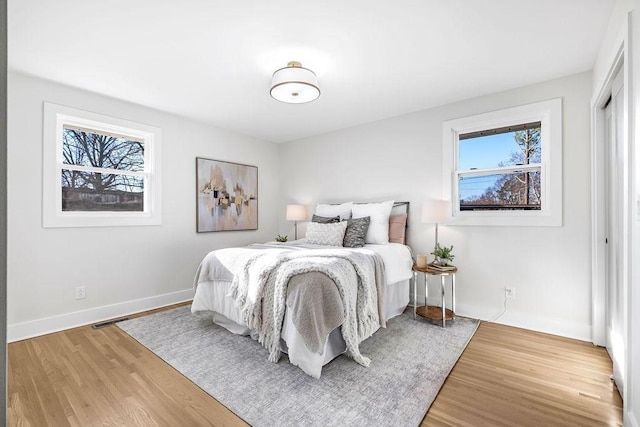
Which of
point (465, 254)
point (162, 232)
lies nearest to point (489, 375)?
point (465, 254)

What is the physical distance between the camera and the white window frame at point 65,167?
2832 mm

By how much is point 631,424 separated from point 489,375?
28.1 inches

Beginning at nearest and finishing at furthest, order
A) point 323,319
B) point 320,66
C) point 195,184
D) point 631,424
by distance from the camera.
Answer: point 631,424 → point 323,319 → point 320,66 → point 195,184

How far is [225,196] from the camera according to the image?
170 inches

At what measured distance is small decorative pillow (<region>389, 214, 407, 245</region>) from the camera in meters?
3.53

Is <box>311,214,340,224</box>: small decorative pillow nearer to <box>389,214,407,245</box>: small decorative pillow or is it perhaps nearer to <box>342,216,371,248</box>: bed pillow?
<box>342,216,371,248</box>: bed pillow

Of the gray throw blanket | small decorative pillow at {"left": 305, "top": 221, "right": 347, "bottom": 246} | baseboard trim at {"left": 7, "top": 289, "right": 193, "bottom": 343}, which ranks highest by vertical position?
small decorative pillow at {"left": 305, "top": 221, "right": 347, "bottom": 246}

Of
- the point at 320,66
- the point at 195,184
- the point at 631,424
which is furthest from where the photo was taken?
the point at 195,184

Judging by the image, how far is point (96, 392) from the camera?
1867 millimetres

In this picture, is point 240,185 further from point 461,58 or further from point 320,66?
point 461,58

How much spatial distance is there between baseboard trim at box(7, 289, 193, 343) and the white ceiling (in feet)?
Answer: 7.58

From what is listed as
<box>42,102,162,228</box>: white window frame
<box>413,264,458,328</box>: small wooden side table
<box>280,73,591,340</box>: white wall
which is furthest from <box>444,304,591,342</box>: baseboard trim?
<box>42,102,162,228</box>: white window frame

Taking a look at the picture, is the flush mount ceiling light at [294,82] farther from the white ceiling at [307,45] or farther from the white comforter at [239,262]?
the white comforter at [239,262]

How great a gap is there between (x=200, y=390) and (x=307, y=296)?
91cm
